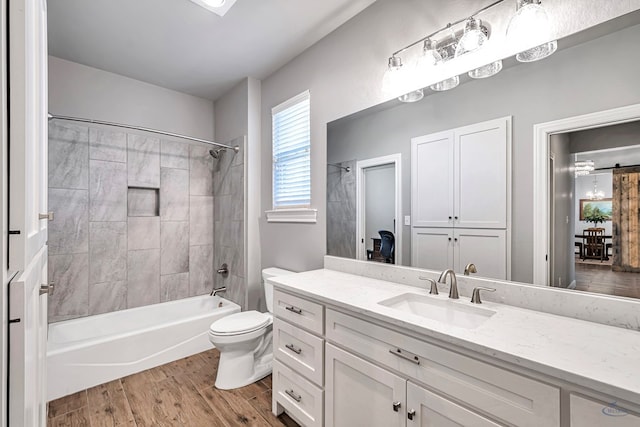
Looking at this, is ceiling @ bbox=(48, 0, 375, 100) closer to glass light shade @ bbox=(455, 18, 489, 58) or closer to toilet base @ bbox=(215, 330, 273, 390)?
glass light shade @ bbox=(455, 18, 489, 58)

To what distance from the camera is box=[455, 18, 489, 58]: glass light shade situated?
4.39 ft

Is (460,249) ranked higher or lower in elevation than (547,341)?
higher

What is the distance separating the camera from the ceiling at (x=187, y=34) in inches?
75.2

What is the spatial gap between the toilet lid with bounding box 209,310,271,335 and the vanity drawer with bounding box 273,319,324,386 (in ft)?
1.37

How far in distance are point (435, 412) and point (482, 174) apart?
104 centimetres

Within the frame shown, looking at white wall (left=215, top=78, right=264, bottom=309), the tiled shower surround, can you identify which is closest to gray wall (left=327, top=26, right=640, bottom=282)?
white wall (left=215, top=78, right=264, bottom=309)

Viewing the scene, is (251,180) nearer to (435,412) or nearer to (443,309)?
(443,309)

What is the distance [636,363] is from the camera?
0.78 metres

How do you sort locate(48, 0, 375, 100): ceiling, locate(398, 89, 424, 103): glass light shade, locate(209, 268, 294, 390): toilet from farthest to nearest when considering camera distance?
locate(209, 268, 294, 390): toilet
locate(48, 0, 375, 100): ceiling
locate(398, 89, 424, 103): glass light shade

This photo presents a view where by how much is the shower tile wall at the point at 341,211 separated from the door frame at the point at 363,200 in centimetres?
4

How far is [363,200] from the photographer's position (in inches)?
75.5

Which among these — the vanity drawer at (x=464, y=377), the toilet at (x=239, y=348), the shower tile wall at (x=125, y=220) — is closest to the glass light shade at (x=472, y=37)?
the vanity drawer at (x=464, y=377)

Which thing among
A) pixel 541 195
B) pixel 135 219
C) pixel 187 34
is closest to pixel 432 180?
pixel 541 195

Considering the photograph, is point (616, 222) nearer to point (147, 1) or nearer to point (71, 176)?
point (147, 1)
